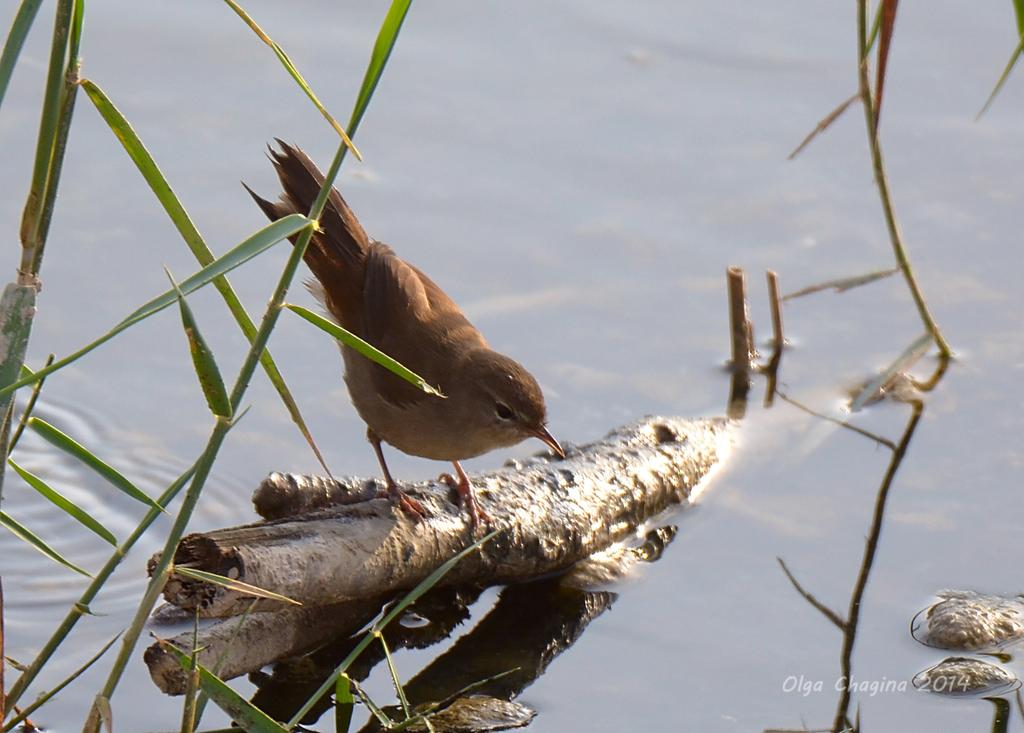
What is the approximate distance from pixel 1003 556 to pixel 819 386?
129 centimetres

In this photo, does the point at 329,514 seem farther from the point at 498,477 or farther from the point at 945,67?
the point at 945,67

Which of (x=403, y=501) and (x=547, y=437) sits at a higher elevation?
(x=547, y=437)

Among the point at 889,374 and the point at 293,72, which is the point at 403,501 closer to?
the point at 293,72

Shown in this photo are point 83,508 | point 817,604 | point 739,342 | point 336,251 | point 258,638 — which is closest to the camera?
point 258,638

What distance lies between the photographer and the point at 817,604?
4949 millimetres

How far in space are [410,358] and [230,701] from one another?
207 centimetres

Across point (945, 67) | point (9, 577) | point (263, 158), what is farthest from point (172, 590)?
point (945, 67)

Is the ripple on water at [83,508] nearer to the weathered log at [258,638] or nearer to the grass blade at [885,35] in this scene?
the weathered log at [258,638]

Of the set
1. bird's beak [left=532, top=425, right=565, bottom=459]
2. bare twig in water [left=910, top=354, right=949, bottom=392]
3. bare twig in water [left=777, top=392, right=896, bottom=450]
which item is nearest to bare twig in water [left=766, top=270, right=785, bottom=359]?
bare twig in water [left=777, top=392, right=896, bottom=450]

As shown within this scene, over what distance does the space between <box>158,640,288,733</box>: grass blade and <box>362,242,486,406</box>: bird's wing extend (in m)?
1.86

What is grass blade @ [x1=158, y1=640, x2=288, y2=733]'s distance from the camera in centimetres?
332

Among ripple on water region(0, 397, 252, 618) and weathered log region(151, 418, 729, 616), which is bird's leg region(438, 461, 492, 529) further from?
ripple on water region(0, 397, 252, 618)

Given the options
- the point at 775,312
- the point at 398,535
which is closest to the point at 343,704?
the point at 398,535

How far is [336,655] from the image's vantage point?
4.58m
